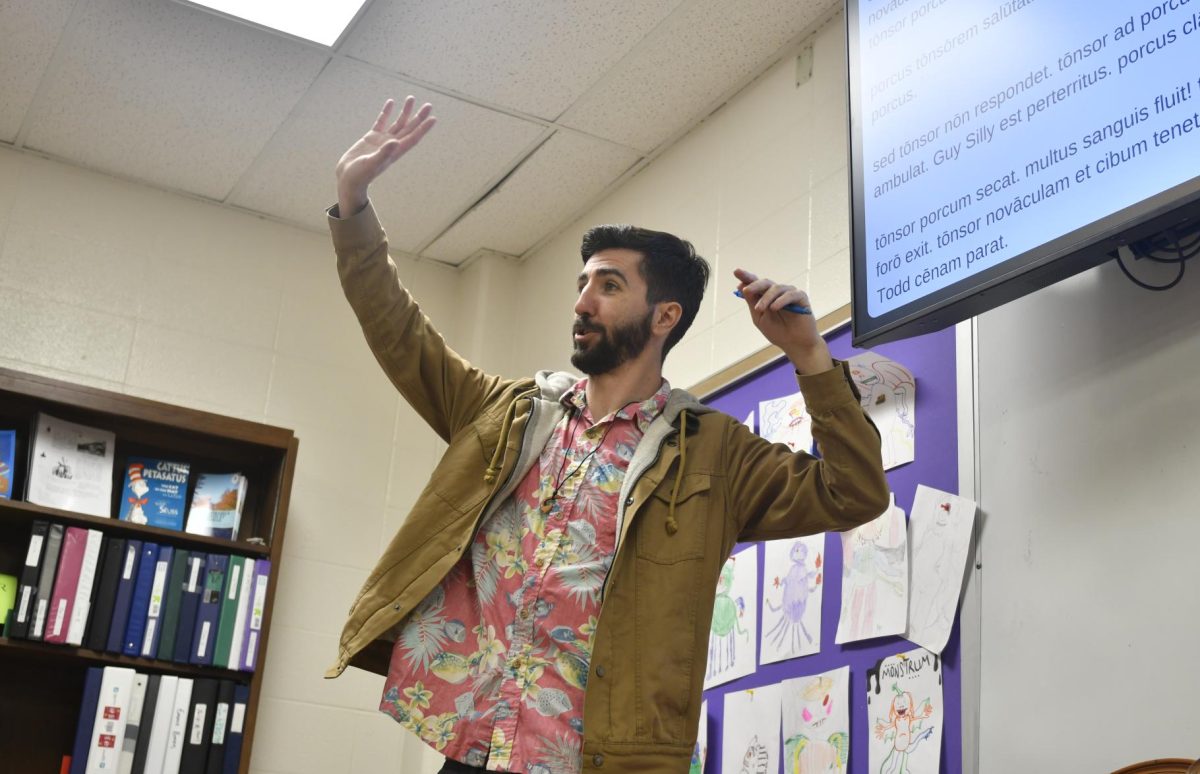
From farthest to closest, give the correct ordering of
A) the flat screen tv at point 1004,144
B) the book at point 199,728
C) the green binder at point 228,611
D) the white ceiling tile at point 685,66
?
the green binder at point 228,611 → the book at point 199,728 → the white ceiling tile at point 685,66 → the flat screen tv at point 1004,144

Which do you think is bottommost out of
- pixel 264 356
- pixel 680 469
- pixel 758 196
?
pixel 680 469

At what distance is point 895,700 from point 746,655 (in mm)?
525

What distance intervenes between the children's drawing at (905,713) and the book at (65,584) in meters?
2.14

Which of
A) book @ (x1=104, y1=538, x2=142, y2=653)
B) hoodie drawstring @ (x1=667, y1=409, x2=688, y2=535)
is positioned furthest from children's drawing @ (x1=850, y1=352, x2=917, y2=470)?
book @ (x1=104, y1=538, x2=142, y2=653)

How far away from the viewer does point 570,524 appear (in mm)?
2014

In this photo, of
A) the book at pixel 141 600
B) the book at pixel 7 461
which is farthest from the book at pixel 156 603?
the book at pixel 7 461

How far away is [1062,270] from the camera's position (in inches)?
77.0

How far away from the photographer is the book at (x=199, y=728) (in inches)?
136

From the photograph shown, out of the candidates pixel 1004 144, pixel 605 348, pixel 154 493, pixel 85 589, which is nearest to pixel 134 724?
pixel 85 589

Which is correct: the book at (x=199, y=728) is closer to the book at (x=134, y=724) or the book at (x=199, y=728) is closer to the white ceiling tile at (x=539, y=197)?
the book at (x=134, y=724)

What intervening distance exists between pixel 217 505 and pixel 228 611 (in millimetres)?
342

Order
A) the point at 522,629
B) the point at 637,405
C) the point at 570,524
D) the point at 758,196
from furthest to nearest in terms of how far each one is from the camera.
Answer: the point at 758,196
the point at 637,405
the point at 570,524
the point at 522,629

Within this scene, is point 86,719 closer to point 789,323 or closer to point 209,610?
point 209,610

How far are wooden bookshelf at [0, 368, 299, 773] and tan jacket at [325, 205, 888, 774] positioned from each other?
1724mm
